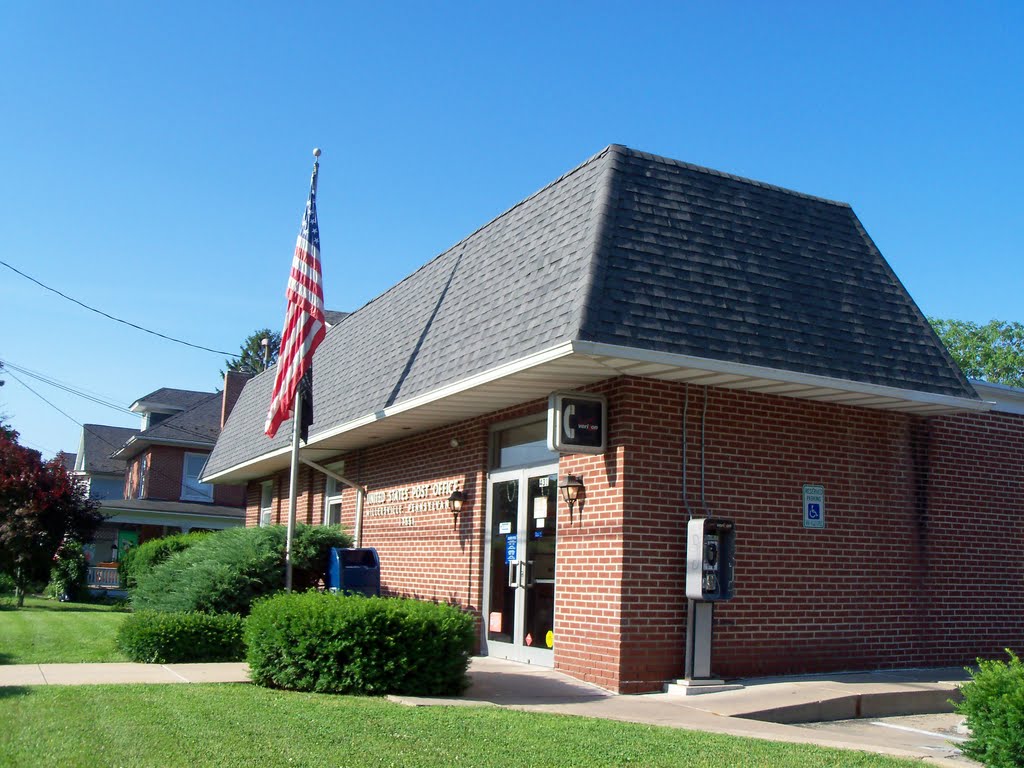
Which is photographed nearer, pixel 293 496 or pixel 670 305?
pixel 670 305

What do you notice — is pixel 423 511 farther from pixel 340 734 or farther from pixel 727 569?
pixel 340 734

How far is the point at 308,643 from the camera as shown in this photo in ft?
30.3

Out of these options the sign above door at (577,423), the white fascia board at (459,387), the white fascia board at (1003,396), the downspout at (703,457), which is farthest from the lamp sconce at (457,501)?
the white fascia board at (1003,396)

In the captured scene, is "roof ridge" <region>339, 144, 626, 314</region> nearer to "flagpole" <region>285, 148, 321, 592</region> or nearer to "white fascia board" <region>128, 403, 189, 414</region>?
"flagpole" <region>285, 148, 321, 592</region>

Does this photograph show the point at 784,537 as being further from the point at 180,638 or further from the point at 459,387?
the point at 180,638

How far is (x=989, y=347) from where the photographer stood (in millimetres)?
60000

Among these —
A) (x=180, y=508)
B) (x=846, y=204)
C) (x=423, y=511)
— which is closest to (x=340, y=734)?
(x=423, y=511)

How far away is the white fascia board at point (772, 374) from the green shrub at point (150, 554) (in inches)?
649

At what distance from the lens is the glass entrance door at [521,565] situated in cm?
1161

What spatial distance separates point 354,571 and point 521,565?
111 inches

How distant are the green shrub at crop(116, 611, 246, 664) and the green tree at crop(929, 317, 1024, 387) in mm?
55388

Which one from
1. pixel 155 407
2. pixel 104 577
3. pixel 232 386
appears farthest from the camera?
pixel 155 407

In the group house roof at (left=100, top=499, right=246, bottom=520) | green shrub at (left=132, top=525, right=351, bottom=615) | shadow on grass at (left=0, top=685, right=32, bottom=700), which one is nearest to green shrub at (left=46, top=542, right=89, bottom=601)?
house roof at (left=100, top=499, right=246, bottom=520)

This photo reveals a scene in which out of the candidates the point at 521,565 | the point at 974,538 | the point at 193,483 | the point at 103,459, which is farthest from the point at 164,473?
the point at 974,538
